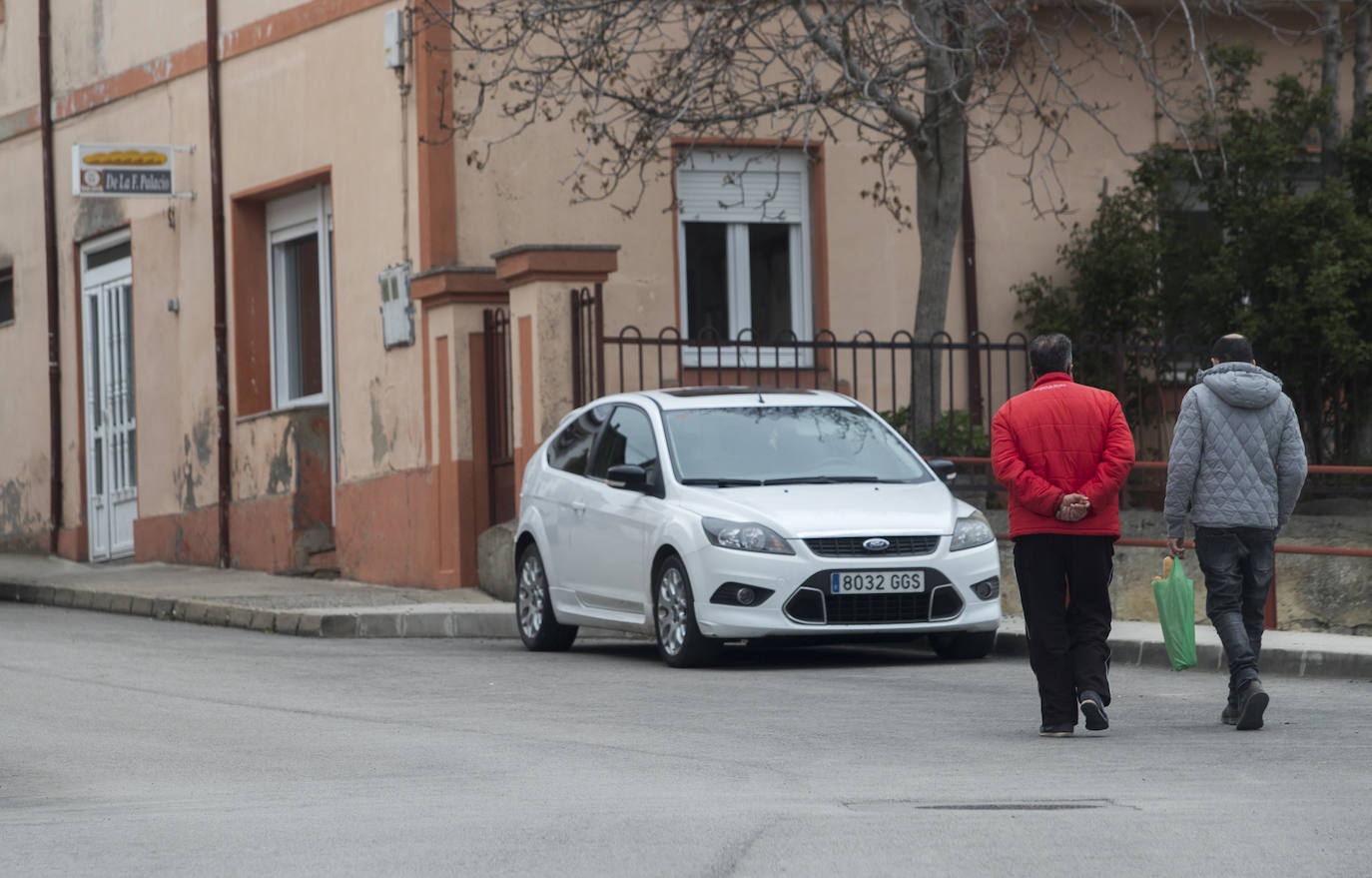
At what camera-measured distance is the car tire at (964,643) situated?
13.5 meters

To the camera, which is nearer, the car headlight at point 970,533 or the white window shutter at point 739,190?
the car headlight at point 970,533

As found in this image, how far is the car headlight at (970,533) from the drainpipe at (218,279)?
33.9 feet

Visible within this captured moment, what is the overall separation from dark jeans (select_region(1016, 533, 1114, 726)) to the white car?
286 centimetres

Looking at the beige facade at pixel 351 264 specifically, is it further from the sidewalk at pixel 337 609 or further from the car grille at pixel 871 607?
the car grille at pixel 871 607

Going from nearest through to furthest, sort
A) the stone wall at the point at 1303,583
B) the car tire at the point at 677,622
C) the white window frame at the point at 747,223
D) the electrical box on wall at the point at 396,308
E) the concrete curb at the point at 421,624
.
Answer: the concrete curb at the point at 421,624 → the car tire at the point at 677,622 → the stone wall at the point at 1303,583 → the electrical box on wall at the point at 396,308 → the white window frame at the point at 747,223

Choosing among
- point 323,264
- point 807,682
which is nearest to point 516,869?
point 807,682

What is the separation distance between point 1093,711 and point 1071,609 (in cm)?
46

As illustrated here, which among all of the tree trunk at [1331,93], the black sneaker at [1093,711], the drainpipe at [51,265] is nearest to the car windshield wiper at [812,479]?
the black sneaker at [1093,711]

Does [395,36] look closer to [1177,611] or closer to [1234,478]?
[1177,611]

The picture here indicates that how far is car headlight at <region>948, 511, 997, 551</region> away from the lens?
515 inches

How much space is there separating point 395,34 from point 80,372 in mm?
6981

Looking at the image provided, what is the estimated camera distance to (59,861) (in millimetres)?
6844

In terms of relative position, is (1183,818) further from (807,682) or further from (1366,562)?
(1366,562)

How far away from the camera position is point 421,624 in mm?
16453
